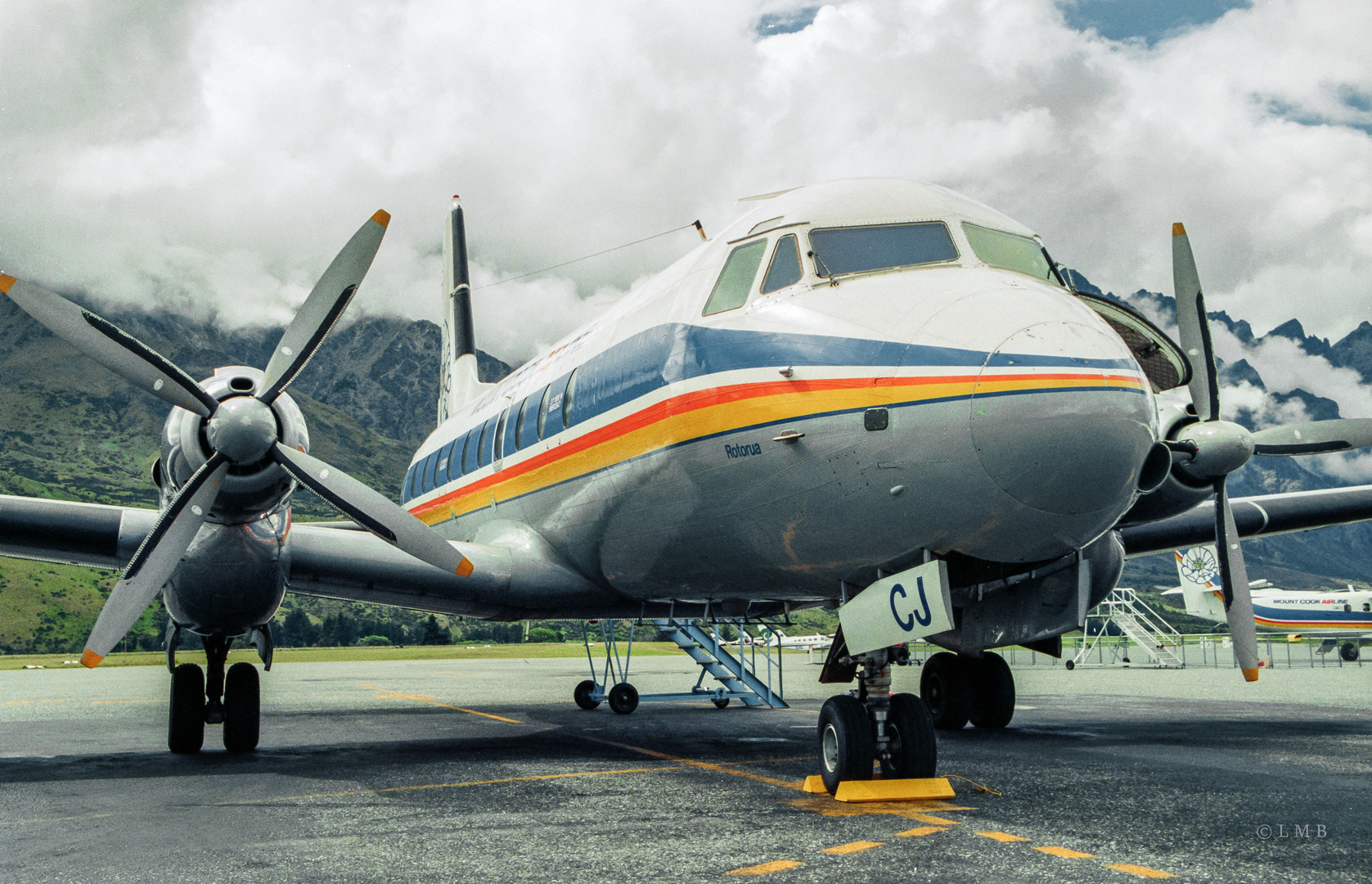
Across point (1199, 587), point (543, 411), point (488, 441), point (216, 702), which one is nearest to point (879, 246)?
point (543, 411)

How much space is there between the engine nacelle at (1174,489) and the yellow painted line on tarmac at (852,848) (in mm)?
5307

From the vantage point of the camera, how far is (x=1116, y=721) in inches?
581

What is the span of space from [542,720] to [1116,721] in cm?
840

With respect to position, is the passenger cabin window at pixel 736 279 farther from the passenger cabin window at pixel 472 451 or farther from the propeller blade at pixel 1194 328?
the passenger cabin window at pixel 472 451

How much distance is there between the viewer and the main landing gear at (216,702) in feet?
36.9

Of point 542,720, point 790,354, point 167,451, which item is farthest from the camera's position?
point 542,720

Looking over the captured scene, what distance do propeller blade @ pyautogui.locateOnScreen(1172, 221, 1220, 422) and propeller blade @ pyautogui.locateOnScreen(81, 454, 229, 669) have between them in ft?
31.1

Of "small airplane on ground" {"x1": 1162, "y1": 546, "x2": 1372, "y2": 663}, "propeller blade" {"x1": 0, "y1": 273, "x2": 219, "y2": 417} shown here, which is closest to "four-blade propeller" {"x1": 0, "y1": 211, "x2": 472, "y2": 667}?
"propeller blade" {"x1": 0, "y1": 273, "x2": 219, "y2": 417}

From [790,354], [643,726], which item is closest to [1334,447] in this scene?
[790,354]

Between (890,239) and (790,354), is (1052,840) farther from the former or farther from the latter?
(890,239)

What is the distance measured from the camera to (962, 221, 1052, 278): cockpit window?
798 cm

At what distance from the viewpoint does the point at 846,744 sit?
24.6ft

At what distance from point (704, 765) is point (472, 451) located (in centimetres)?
631

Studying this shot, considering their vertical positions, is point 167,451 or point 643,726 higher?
point 167,451
